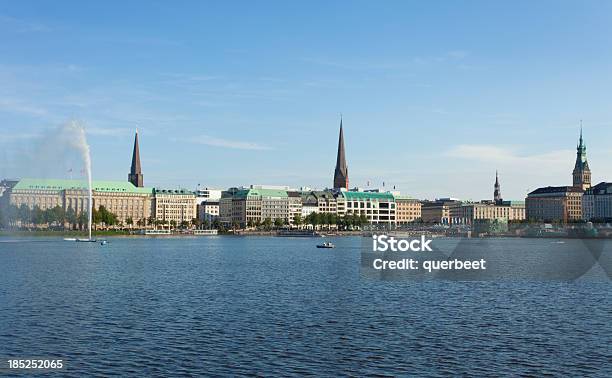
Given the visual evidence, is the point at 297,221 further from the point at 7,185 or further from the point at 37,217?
the point at 7,185

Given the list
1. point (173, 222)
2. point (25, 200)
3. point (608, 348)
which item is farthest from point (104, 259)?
point (173, 222)

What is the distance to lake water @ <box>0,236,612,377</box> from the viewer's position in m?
22.2

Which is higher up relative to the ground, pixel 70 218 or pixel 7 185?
pixel 7 185

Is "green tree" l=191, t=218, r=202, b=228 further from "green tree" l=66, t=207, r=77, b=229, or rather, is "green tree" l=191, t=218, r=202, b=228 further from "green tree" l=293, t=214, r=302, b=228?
"green tree" l=66, t=207, r=77, b=229

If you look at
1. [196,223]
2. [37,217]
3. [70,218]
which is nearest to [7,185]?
[37,217]

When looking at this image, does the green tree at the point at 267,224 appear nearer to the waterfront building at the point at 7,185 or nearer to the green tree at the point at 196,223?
the green tree at the point at 196,223

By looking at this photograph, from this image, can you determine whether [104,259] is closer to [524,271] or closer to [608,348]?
[524,271]

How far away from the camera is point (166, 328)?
90.3 feet

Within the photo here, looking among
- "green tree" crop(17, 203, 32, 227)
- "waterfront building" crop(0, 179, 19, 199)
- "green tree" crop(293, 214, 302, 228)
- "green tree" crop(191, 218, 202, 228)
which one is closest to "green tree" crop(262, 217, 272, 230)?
"green tree" crop(293, 214, 302, 228)

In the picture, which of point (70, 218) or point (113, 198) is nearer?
point (70, 218)

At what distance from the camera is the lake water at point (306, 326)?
73.0 ft

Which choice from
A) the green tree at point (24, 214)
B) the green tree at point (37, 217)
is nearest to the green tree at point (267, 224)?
the green tree at point (37, 217)

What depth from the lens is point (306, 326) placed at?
2842cm

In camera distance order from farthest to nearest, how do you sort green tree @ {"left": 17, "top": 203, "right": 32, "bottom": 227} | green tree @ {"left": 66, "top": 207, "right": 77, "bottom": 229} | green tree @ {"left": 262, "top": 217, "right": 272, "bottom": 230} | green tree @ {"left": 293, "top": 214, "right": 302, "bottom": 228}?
green tree @ {"left": 293, "top": 214, "right": 302, "bottom": 228} → green tree @ {"left": 262, "top": 217, "right": 272, "bottom": 230} → green tree @ {"left": 66, "top": 207, "right": 77, "bottom": 229} → green tree @ {"left": 17, "top": 203, "right": 32, "bottom": 227}
